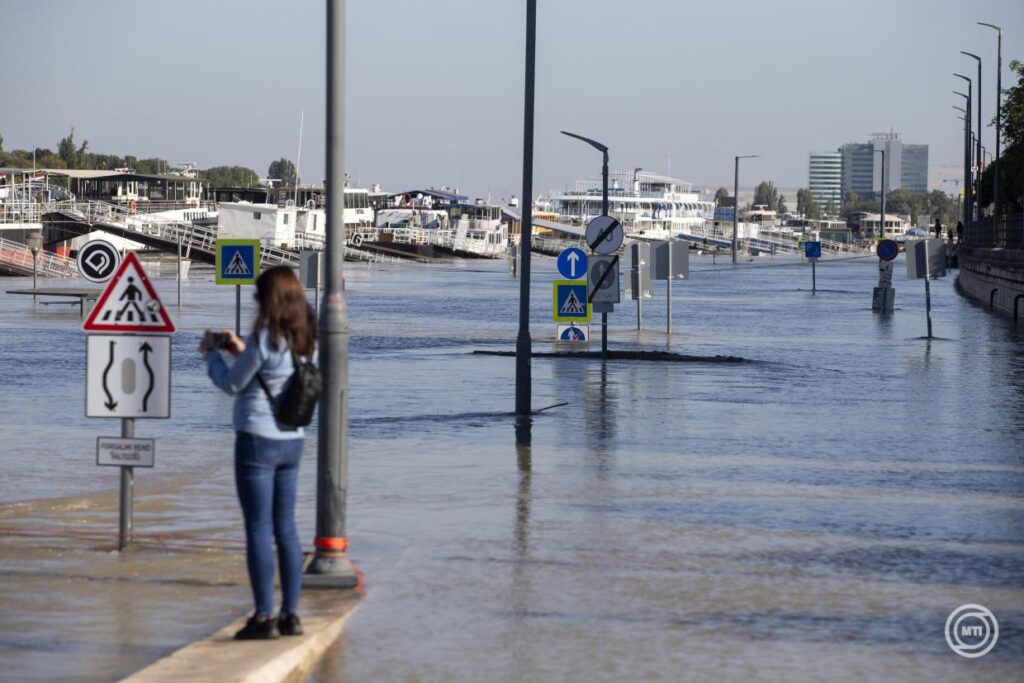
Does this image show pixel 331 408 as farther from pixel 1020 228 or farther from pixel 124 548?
pixel 1020 228

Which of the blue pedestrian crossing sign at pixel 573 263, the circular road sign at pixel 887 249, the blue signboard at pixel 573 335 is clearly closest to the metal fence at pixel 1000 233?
the circular road sign at pixel 887 249

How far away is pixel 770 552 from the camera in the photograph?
10016mm

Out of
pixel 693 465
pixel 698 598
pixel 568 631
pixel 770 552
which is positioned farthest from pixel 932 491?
pixel 568 631

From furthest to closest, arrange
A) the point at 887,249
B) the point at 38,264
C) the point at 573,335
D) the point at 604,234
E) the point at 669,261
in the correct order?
the point at 38,264, the point at 887,249, the point at 669,261, the point at 573,335, the point at 604,234

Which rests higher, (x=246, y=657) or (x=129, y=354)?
(x=129, y=354)

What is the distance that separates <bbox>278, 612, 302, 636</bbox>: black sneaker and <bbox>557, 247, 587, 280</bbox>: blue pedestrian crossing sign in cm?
1907

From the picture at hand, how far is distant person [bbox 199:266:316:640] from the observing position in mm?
7250

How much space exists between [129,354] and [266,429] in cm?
231

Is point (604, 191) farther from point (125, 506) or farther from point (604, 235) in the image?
point (125, 506)

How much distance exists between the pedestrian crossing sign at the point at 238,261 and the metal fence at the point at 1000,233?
29904 mm

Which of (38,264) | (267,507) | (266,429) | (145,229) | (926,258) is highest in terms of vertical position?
(145,229)

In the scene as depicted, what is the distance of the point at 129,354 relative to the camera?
367 inches

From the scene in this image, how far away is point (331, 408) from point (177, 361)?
18.3m


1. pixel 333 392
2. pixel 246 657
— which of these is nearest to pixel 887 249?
pixel 333 392
